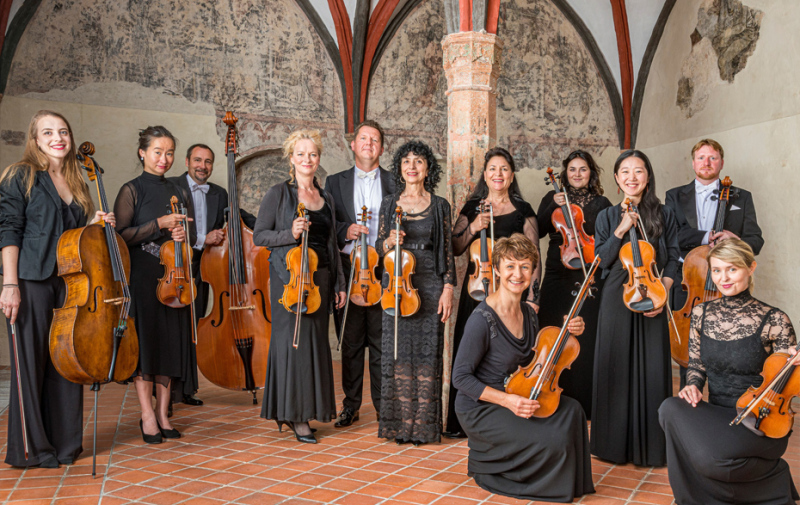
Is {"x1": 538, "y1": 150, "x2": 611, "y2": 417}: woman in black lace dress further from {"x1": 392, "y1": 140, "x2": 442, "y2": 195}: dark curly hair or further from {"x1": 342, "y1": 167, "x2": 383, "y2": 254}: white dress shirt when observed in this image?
{"x1": 342, "y1": 167, "x2": 383, "y2": 254}: white dress shirt

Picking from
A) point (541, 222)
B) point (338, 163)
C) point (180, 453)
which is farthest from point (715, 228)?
point (338, 163)

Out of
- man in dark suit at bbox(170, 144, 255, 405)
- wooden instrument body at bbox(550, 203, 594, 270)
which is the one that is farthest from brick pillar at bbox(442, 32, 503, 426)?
man in dark suit at bbox(170, 144, 255, 405)

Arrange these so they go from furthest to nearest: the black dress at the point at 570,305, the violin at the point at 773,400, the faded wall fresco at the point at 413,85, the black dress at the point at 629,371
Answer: the faded wall fresco at the point at 413,85 < the black dress at the point at 570,305 < the black dress at the point at 629,371 < the violin at the point at 773,400

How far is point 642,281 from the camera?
358 cm

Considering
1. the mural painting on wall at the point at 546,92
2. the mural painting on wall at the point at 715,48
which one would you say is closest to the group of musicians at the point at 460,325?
the mural painting on wall at the point at 715,48

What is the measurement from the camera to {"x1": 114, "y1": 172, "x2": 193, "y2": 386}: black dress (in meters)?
4.17

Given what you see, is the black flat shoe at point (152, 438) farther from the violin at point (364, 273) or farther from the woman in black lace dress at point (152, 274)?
the violin at point (364, 273)

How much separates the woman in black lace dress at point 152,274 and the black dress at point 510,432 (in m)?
2.01

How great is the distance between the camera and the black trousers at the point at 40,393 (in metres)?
3.60

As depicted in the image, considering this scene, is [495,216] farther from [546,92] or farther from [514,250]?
[546,92]

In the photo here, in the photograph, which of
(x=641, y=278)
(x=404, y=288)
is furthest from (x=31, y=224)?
(x=641, y=278)

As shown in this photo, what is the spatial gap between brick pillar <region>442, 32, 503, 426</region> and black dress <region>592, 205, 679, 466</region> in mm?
1319

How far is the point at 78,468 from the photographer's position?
12.0 feet

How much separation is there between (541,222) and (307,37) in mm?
5022
